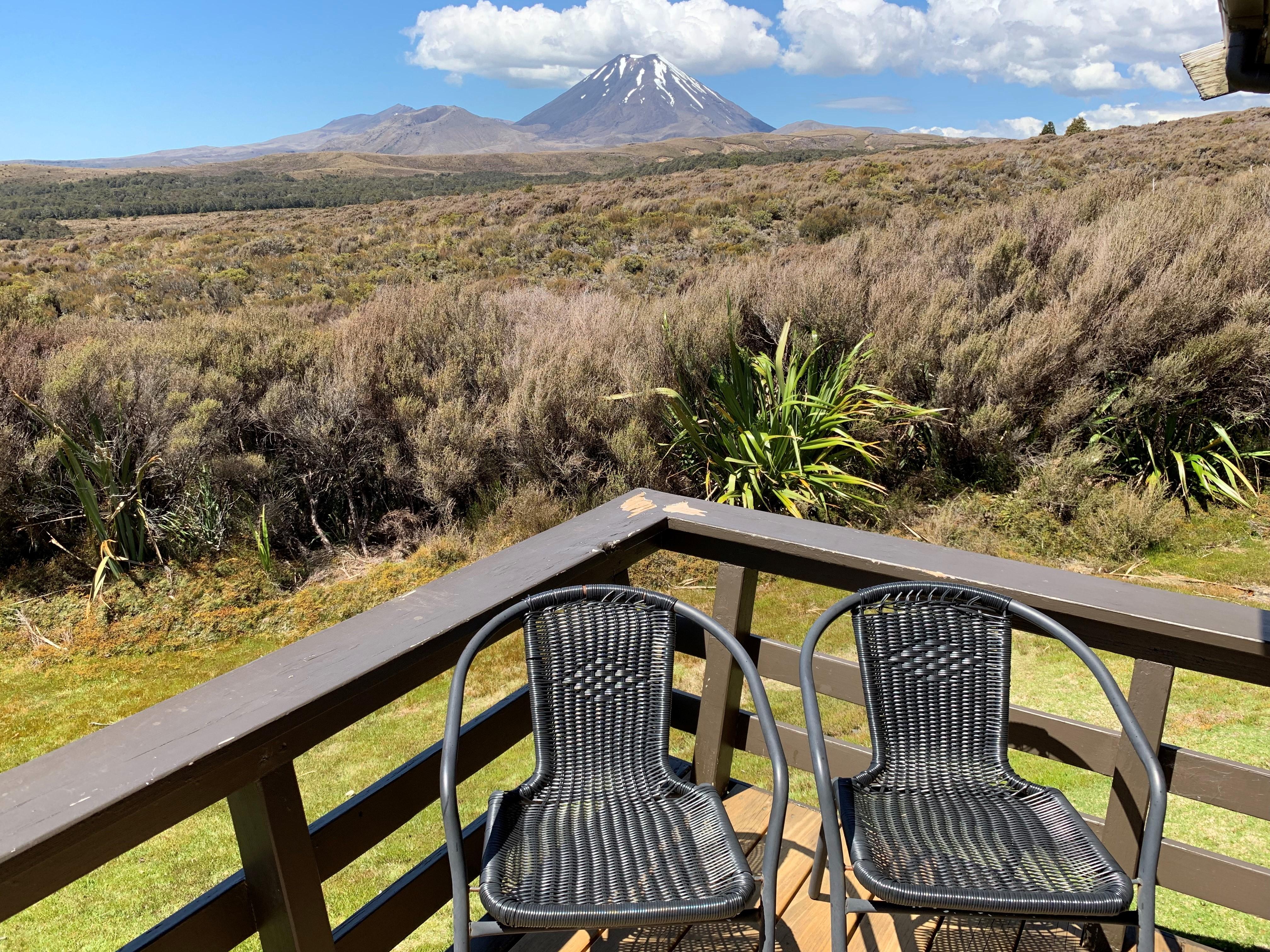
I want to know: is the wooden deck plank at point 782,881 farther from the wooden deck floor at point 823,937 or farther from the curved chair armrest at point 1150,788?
the curved chair armrest at point 1150,788

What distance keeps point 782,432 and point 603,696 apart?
13.4 feet

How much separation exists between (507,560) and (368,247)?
19644mm

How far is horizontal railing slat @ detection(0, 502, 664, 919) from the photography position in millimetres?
918

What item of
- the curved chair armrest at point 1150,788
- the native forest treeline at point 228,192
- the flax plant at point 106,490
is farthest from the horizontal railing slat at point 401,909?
the native forest treeline at point 228,192

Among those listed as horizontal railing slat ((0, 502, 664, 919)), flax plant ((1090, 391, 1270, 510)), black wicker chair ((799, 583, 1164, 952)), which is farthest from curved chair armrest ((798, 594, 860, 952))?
flax plant ((1090, 391, 1270, 510))

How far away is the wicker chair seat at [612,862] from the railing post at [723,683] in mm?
377

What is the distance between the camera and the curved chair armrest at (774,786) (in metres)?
1.34

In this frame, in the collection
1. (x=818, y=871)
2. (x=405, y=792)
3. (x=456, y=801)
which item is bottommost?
(x=818, y=871)

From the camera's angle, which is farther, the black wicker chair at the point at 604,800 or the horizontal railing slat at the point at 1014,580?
the horizontal railing slat at the point at 1014,580

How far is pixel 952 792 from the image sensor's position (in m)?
1.70

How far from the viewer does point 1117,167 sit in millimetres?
17719

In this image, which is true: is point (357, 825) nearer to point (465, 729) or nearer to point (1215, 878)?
point (465, 729)

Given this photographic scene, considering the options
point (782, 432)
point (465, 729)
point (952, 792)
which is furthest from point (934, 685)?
point (782, 432)

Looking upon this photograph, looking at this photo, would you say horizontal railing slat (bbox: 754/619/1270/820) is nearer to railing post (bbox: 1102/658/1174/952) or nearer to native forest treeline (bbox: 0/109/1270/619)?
railing post (bbox: 1102/658/1174/952)
